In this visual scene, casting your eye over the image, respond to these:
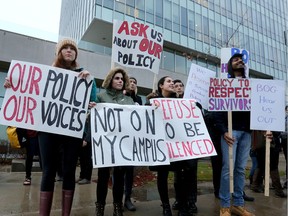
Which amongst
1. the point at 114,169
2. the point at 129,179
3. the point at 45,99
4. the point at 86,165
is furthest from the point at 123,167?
the point at 86,165

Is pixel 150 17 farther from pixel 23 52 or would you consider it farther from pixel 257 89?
pixel 257 89

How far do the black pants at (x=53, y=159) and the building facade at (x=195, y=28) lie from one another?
15.1 metres

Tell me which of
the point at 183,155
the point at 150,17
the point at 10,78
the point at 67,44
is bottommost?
the point at 183,155

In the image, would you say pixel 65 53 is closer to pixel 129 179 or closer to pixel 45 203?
pixel 45 203

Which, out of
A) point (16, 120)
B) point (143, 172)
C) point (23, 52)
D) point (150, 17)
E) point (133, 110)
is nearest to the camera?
point (16, 120)

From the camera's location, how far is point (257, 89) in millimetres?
3787

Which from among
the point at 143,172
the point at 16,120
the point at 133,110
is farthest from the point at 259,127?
the point at 143,172

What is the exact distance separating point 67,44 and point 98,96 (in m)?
0.75

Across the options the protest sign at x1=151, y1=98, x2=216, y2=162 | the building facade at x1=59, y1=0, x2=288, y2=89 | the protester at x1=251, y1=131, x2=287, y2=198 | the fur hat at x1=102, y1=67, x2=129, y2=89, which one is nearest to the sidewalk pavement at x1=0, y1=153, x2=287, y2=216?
the protester at x1=251, y1=131, x2=287, y2=198

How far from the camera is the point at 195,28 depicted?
2703cm

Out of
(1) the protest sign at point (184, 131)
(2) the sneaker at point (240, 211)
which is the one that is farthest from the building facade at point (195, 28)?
(2) the sneaker at point (240, 211)

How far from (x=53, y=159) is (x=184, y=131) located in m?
1.68

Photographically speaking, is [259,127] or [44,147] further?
[259,127]

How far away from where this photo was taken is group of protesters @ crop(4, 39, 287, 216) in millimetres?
3020
